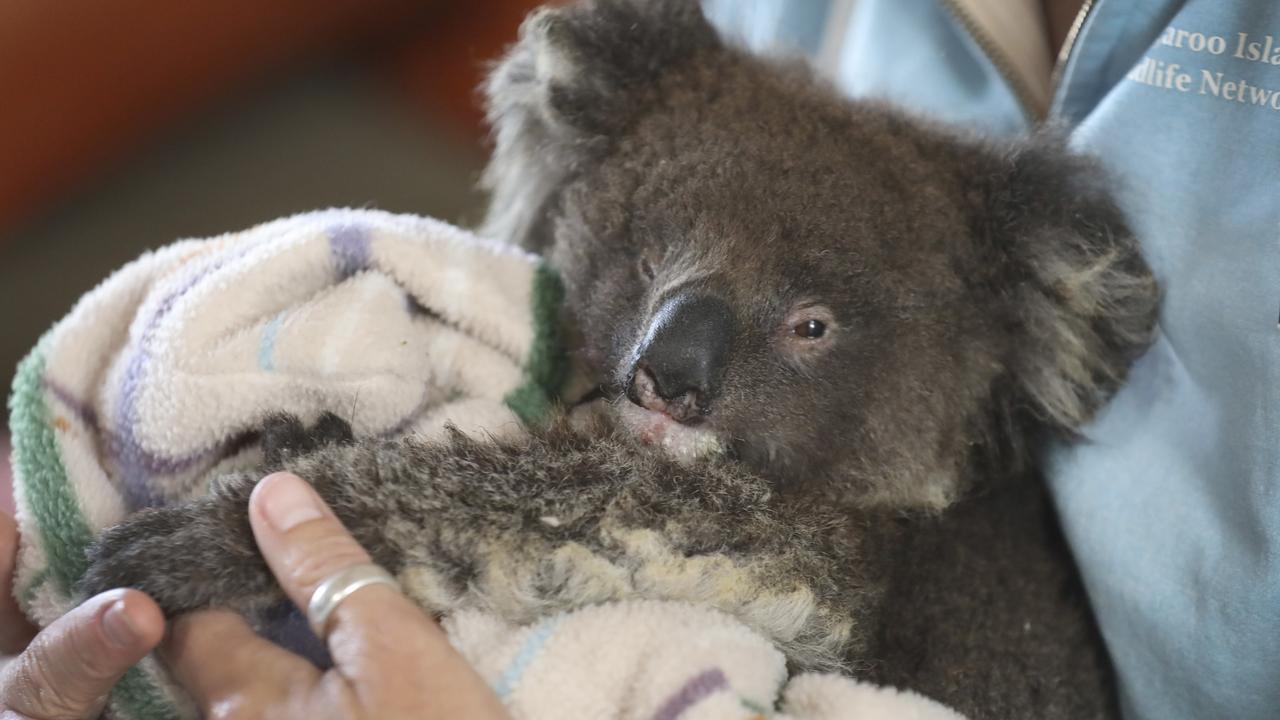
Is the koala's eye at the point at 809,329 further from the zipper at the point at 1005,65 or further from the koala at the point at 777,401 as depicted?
the zipper at the point at 1005,65

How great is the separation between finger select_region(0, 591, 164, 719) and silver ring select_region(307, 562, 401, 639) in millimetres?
138

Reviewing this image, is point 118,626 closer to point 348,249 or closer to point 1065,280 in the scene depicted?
point 348,249

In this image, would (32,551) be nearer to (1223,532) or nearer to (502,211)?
(502,211)

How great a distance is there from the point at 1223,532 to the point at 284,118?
8.28 ft

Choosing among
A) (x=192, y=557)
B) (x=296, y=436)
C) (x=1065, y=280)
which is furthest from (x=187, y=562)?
(x=1065, y=280)

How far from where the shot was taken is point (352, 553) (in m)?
0.95

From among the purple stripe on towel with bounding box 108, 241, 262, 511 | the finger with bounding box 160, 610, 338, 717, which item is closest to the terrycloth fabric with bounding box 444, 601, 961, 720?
the finger with bounding box 160, 610, 338, 717

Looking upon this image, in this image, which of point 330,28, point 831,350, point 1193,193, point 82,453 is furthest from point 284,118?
point 1193,193

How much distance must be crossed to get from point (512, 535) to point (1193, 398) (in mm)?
810

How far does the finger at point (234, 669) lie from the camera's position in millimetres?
930

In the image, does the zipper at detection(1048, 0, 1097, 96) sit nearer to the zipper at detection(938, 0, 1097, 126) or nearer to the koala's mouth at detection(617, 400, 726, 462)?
the zipper at detection(938, 0, 1097, 126)

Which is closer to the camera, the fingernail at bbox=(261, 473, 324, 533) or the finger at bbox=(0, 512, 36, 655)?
the fingernail at bbox=(261, 473, 324, 533)

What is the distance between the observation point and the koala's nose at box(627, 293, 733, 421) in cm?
105

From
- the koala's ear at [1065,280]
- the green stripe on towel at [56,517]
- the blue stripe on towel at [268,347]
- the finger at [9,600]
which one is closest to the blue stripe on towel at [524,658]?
the green stripe on towel at [56,517]
